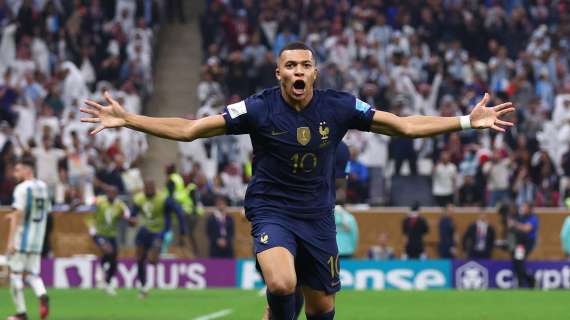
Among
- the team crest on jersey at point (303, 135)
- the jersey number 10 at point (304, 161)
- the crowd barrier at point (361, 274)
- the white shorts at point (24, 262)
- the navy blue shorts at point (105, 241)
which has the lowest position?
the crowd barrier at point (361, 274)

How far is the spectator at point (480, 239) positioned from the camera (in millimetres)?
26250

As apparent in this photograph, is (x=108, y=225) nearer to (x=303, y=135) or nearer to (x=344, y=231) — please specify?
(x=344, y=231)

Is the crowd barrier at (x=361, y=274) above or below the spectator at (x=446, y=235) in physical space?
below

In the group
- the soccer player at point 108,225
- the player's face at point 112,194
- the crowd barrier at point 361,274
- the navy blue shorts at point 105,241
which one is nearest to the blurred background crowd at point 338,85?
the crowd barrier at point 361,274

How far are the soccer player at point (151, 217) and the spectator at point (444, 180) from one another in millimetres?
5694

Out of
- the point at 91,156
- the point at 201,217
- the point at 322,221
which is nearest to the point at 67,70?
the point at 91,156

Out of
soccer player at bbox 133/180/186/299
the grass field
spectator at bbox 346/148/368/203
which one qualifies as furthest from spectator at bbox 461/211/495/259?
soccer player at bbox 133/180/186/299

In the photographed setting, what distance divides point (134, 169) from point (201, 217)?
62.3 inches

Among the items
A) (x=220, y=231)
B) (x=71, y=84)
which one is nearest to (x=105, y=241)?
(x=220, y=231)

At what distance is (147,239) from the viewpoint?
22906 mm

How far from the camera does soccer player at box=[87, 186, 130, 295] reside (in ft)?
78.1

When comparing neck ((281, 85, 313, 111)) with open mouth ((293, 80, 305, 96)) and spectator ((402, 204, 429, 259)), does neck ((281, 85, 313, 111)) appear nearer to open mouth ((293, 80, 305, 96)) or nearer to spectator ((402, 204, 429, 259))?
open mouth ((293, 80, 305, 96))

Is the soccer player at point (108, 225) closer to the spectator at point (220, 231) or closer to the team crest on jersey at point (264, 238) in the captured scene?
the spectator at point (220, 231)

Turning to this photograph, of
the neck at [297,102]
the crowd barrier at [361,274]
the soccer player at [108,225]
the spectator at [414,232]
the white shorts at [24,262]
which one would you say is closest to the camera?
the neck at [297,102]
